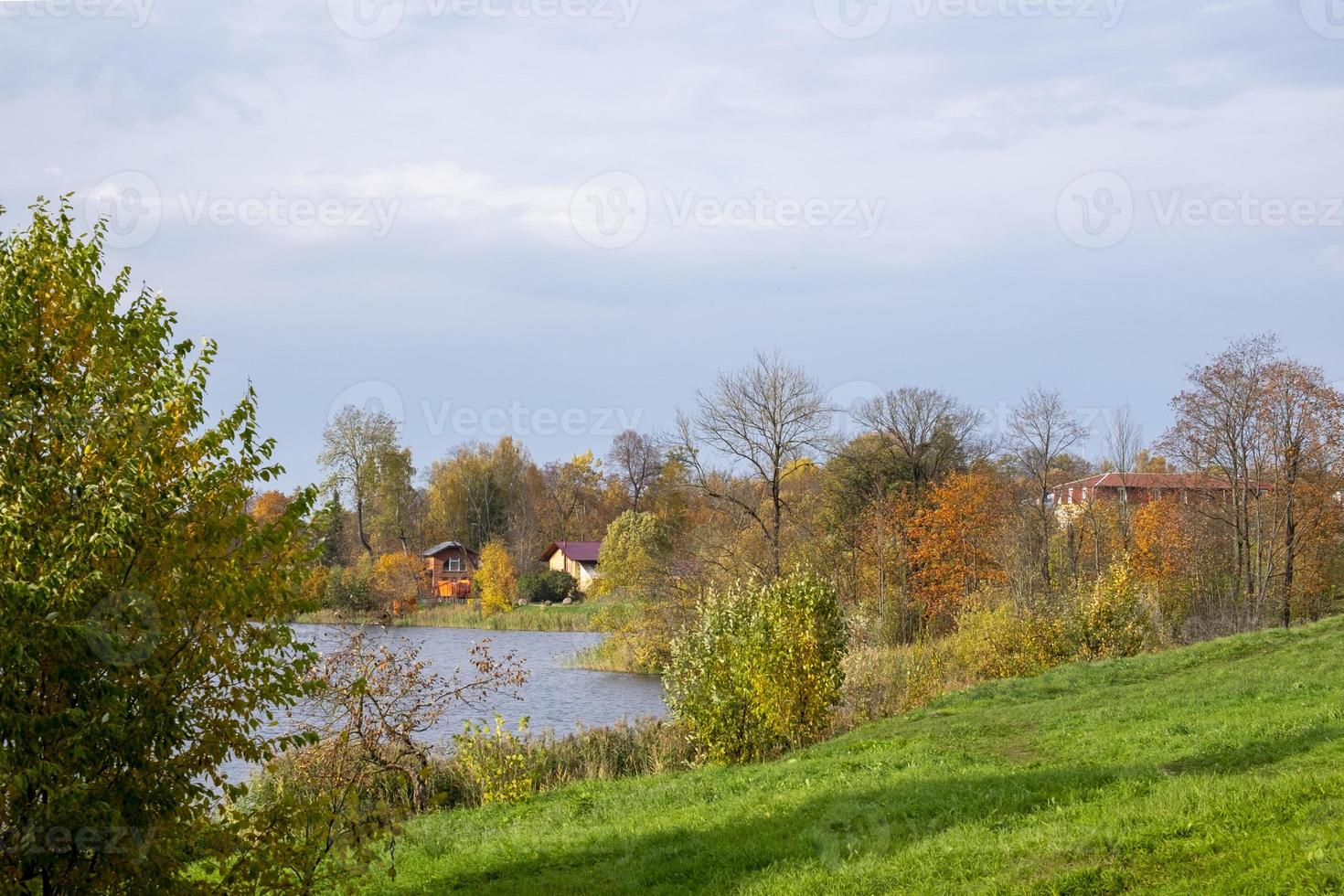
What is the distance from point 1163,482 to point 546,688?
43.6 meters

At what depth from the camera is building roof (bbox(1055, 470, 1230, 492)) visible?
40.2 m

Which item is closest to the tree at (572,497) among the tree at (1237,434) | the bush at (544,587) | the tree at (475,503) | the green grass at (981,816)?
the tree at (475,503)

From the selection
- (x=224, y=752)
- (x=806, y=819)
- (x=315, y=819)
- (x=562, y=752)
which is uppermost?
(x=224, y=752)

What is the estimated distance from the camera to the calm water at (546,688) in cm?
2281

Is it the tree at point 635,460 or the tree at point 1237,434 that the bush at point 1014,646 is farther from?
the tree at point 635,460

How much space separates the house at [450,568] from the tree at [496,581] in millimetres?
4677

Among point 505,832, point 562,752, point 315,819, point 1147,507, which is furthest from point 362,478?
point 315,819

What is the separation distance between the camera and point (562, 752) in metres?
18.7

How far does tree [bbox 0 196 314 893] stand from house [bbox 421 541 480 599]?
67.2 m

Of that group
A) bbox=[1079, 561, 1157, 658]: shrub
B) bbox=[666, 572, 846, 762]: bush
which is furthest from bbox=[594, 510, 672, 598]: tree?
bbox=[666, 572, 846, 762]: bush

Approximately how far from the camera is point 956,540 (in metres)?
43.8

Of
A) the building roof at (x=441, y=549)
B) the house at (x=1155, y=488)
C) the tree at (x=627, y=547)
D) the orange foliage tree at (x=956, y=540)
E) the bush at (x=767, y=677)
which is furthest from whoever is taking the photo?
the building roof at (x=441, y=549)

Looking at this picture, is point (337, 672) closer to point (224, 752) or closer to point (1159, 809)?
point (224, 752)

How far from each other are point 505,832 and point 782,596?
23.3 feet
